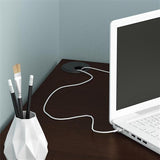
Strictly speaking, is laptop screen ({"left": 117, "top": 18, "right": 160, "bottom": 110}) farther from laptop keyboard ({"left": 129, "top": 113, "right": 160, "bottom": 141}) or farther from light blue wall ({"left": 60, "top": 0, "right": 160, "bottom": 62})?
light blue wall ({"left": 60, "top": 0, "right": 160, "bottom": 62})

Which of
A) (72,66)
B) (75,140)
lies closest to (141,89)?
(75,140)

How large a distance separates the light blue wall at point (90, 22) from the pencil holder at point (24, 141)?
0.82 metres

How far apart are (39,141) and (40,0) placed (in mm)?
650

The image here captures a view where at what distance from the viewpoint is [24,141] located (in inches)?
40.8

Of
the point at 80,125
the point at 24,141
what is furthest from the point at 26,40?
the point at 24,141

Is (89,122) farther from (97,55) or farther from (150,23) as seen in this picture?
(97,55)

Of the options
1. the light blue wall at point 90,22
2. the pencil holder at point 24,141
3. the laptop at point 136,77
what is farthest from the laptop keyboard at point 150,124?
the light blue wall at point 90,22

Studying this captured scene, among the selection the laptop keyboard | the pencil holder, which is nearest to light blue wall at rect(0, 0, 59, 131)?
the pencil holder

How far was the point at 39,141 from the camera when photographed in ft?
3.45

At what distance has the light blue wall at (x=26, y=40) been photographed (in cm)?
126

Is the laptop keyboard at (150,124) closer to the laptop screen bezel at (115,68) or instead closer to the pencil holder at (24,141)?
the laptop screen bezel at (115,68)

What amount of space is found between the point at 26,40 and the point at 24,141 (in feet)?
1.60

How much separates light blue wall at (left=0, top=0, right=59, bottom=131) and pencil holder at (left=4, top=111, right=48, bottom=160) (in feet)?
0.80

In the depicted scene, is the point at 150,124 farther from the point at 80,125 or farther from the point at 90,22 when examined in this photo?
the point at 90,22
